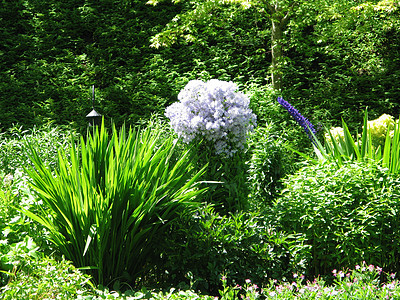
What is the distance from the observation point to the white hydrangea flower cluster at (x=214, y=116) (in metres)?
4.07

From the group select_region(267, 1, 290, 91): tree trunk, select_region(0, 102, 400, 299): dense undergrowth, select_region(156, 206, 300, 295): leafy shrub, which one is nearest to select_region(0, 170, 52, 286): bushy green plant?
select_region(0, 102, 400, 299): dense undergrowth

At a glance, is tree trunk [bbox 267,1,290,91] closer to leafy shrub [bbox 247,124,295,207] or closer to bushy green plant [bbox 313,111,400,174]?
bushy green plant [bbox 313,111,400,174]

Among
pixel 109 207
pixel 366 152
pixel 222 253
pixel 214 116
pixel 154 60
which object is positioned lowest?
pixel 222 253

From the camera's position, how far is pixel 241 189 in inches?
164

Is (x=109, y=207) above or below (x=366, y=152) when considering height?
below

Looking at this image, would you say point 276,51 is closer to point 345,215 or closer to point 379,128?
point 379,128

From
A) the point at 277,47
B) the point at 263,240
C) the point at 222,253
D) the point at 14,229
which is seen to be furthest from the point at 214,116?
the point at 277,47

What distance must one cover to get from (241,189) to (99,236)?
5.53 feet

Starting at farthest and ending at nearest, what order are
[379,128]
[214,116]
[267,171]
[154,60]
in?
[154,60] < [379,128] < [214,116] < [267,171]

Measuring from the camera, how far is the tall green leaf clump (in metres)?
2.90

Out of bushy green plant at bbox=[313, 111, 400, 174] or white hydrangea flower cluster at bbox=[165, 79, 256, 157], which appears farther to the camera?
white hydrangea flower cluster at bbox=[165, 79, 256, 157]

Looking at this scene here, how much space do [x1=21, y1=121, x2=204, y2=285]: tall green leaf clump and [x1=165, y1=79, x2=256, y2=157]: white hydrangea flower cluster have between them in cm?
89

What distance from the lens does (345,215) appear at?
10.5 ft

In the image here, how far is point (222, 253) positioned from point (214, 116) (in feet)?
4.65
